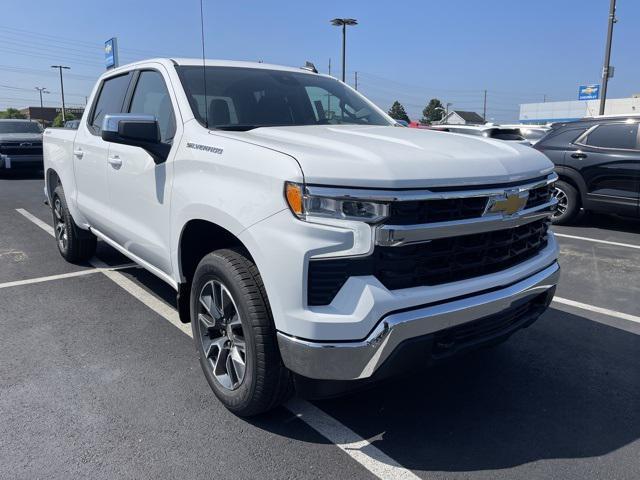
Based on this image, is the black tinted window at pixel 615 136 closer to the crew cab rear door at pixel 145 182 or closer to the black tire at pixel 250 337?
the crew cab rear door at pixel 145 182

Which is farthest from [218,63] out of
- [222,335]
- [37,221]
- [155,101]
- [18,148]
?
[18,148]

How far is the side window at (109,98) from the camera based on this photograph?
4.40m

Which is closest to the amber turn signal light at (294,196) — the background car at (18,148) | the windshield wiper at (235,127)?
the windshield wiper at (235,127)

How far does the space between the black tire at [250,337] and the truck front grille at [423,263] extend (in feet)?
1.16

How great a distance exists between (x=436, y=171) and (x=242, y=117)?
1.56 meters

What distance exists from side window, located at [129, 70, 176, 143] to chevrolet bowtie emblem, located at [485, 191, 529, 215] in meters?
1.94

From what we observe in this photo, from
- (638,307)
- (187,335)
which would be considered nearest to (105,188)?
(187,335)

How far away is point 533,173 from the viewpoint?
281cm

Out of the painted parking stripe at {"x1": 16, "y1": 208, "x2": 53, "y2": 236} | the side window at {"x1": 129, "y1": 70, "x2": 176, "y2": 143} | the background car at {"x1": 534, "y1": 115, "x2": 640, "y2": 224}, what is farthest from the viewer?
the painted parking stripe at {"x1": 16, "y1": 208, "x2": 53, "y2": 236}

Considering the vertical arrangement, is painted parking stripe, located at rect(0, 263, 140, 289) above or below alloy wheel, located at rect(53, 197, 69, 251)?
below

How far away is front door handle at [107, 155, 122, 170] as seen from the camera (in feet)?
12.7

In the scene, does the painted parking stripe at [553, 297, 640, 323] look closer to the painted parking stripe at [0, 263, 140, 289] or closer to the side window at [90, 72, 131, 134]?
the side window at [90, 72, 131, 134]

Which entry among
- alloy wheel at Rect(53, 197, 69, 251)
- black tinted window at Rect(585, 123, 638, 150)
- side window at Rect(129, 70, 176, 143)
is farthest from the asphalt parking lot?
black tinted window at Rect(585, 123, 638, 150)

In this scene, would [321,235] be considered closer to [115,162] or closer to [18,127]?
[115,162]
